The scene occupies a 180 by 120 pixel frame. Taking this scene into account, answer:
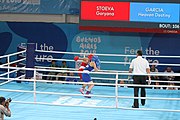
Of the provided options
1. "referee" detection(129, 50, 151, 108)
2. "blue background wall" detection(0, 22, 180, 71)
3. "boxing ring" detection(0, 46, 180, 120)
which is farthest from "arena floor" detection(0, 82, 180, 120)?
"blue background wall" detection(0, 22, 180, 71)

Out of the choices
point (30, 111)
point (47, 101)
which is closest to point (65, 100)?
point (47, 101)

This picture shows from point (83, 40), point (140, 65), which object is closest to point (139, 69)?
point (140, 65)

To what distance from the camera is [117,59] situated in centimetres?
1377

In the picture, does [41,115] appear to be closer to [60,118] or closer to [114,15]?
[60,118]

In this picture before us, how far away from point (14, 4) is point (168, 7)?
4.85 metres

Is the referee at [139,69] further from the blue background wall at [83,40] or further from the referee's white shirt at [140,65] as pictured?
the blue background wall at [83,40]
